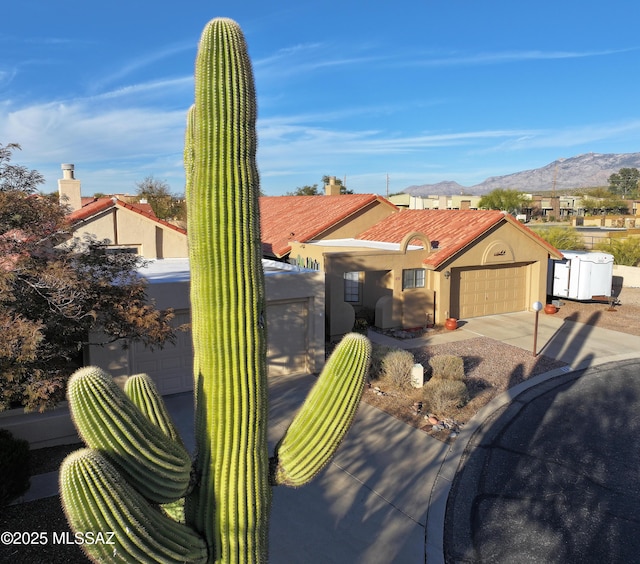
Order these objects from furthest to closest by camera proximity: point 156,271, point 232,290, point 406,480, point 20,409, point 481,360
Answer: point 481,360 < point 156,271 < point 20,409 < point 406,480 < point 232,290

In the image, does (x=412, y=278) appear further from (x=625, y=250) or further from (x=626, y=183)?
(x=626, y=183)

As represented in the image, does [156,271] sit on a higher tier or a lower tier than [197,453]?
higher

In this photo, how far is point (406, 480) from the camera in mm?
9336

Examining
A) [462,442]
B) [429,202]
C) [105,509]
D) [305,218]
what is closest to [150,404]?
[105,509]

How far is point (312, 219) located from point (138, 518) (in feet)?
72.6

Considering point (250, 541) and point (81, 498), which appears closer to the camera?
point (81, 498)

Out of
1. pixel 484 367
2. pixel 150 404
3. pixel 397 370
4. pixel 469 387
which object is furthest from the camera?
pixel 484 367

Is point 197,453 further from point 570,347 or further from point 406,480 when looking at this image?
point 570,347

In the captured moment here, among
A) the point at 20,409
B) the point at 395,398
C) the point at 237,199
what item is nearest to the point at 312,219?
the point at 395,398

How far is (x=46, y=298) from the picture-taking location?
24.6 feet

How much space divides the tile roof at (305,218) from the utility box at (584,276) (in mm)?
8059

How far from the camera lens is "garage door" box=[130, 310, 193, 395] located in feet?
41.0

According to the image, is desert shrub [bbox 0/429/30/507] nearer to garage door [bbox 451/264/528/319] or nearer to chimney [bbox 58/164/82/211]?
chimney [bbox 58/164/82/211]

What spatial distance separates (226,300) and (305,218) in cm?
2182
